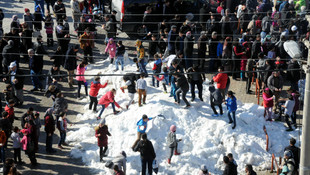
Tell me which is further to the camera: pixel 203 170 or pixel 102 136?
pixel 102 136

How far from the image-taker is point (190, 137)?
1691 centimetres

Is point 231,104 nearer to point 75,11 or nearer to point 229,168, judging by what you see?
point 229,168

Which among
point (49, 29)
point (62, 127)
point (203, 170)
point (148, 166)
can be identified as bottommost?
point (148, 166)

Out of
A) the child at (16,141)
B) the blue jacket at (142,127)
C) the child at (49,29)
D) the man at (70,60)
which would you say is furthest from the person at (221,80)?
the child at (49,29)

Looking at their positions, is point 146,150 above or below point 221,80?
below

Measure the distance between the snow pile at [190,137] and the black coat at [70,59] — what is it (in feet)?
9.94

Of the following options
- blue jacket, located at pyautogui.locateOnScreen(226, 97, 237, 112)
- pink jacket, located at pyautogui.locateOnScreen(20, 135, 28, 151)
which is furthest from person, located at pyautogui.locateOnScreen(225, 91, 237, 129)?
pink jacket, located at pyautogui.locateOnScreen(20, 135, 28, 151)

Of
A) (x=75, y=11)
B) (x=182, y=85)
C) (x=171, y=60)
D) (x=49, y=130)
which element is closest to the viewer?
(x=49, y=130)

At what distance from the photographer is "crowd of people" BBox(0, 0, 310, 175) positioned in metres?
16.4

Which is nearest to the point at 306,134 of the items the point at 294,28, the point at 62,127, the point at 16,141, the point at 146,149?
the point at 146,149

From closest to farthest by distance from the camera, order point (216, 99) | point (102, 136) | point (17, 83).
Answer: point (102, 136) → point (216, 99) → point (17, 83)

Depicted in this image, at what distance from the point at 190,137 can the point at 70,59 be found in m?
6.27

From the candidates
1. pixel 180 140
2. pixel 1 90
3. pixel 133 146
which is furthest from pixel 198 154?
pixel 1 90

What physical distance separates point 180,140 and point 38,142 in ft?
15.0
